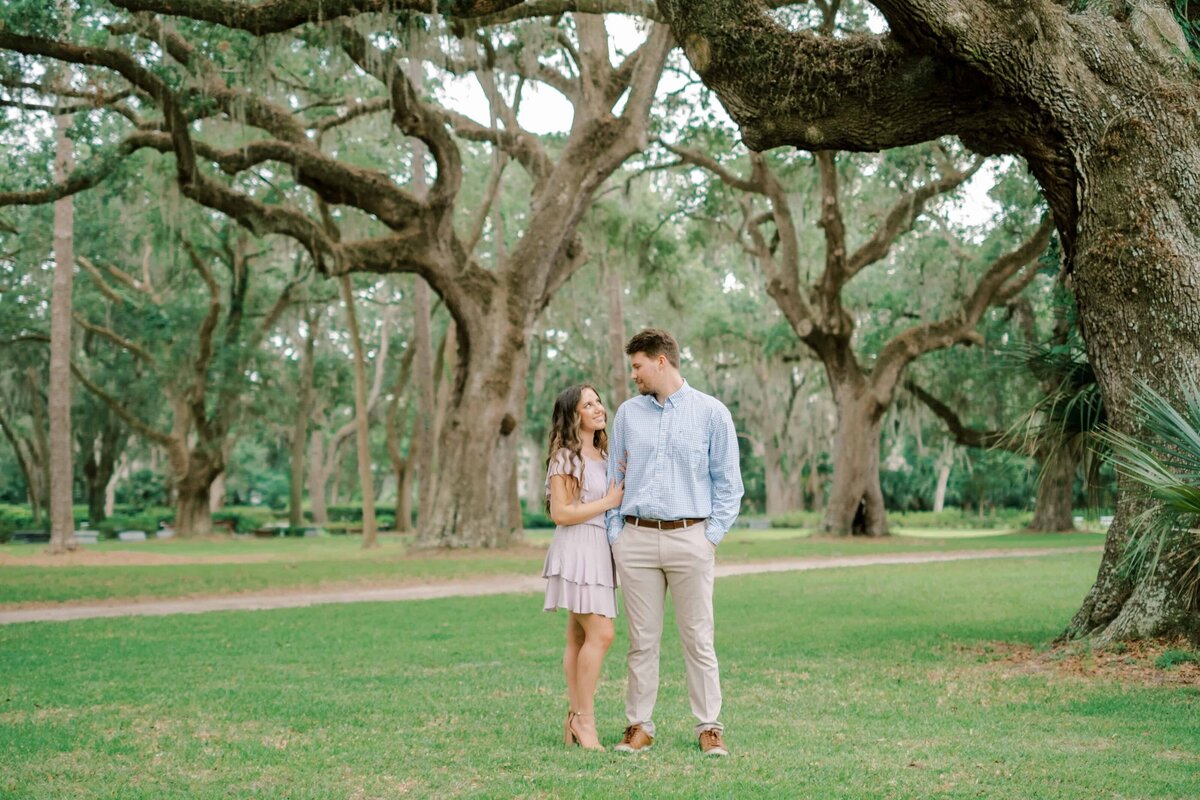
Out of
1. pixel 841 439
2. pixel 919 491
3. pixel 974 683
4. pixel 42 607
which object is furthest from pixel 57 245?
pixel 919 491

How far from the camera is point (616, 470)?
5.50m

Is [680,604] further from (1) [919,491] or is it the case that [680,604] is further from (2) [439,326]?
(1) [919,491]

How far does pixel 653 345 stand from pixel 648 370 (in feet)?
0.39

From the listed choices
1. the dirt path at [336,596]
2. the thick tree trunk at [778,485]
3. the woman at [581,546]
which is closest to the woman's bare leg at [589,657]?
the woman at [581,546]

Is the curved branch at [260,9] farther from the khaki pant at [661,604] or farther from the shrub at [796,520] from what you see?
the shrub at [796,520]

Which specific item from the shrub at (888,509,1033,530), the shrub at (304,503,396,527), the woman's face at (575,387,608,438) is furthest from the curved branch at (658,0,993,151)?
the shrub at (304,503,396,527)

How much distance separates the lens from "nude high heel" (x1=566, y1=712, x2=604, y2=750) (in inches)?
215

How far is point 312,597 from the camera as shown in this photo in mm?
15531

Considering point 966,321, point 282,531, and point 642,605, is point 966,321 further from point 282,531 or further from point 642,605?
point 282,531

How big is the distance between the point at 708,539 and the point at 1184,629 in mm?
4453

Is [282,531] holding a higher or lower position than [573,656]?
lower

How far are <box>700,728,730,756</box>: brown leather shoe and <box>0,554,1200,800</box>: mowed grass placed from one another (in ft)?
0.19

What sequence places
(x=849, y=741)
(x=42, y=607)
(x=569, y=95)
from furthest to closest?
(x=569, y=95)
(x=42, y=607)
(x=849, y=741)

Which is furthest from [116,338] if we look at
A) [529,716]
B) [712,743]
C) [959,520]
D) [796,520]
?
[959,520]
